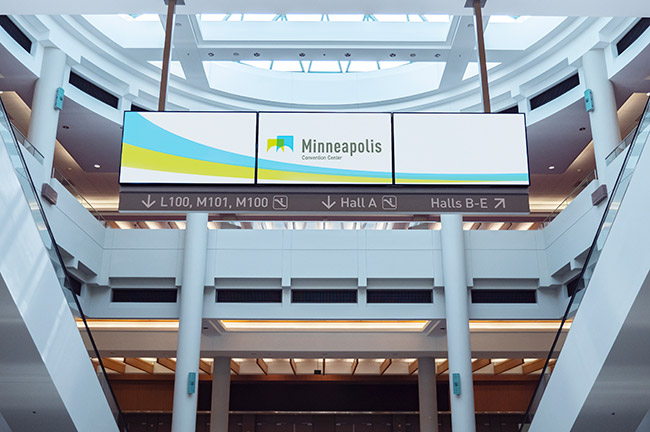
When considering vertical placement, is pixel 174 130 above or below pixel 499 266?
below

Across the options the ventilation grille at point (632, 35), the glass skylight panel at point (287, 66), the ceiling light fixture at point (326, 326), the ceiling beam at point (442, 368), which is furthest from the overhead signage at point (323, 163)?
the ceiling beam at point (442, 368)

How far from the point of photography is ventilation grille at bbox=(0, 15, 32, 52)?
12352 mm

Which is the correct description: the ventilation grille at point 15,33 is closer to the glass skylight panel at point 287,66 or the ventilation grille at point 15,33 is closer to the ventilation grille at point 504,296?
the glass skylight panel at point 287,66

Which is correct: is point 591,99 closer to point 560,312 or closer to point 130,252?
point 560,312

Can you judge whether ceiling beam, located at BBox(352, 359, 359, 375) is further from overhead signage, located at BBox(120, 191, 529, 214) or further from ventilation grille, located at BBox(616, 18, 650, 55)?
overhead signage, located at BBox(120, 191, 529, 214)

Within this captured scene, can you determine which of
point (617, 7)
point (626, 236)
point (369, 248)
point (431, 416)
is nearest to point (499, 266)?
point (369, 248)

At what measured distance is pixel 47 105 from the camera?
13906 mm

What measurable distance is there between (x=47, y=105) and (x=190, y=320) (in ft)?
19.1

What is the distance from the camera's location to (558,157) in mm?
18312

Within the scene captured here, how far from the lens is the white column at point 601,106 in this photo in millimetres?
13656

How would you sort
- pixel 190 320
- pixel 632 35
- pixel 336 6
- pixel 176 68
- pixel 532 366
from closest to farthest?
pixel 336 6 → pixel 632 35 → pixel 190 320 → pixel 176 68 → pixel 532 366

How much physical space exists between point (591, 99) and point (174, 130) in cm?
1108

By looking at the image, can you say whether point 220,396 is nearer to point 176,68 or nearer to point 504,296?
point 504,296

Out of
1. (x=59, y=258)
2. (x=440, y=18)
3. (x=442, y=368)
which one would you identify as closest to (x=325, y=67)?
(x=440, y=18)
